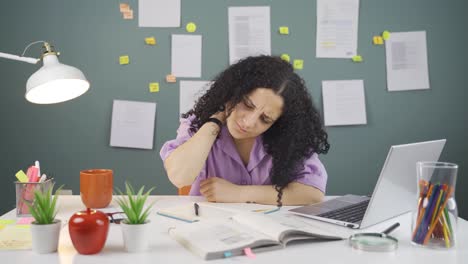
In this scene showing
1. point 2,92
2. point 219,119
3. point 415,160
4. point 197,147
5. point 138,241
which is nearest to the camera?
point 138,241

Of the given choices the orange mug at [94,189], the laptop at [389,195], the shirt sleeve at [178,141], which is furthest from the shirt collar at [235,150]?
the orange mug at [94,189]

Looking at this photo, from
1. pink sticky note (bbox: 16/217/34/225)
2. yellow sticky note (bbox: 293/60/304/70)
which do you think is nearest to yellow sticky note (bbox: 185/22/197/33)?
yellow sticky note (bbox: 293/60/304/70)

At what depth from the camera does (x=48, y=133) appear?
281cm

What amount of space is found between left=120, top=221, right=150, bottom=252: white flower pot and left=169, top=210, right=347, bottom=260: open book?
10cm

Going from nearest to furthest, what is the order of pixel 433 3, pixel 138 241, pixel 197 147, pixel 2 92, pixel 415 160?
pixel 138 241
pixel 415 160
pixel 197 147
pixel 2 92
pixel 433 3

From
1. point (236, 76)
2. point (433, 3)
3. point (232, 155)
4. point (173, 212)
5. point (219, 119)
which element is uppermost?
point (433, 3)

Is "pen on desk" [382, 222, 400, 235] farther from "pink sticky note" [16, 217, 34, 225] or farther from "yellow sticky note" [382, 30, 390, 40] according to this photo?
"yellow sticky note" [382, 30, 390, 40]

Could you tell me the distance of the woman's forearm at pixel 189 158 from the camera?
164 centimetres

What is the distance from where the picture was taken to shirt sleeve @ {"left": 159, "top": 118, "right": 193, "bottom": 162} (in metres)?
1.74

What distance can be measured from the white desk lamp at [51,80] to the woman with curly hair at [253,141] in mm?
382

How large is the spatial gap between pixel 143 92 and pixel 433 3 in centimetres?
181

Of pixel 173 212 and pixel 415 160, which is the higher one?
pixel 415 160

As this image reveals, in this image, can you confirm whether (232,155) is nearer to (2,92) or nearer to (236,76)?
(236,76)

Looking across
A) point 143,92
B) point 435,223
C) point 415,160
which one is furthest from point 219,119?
point 143,92
